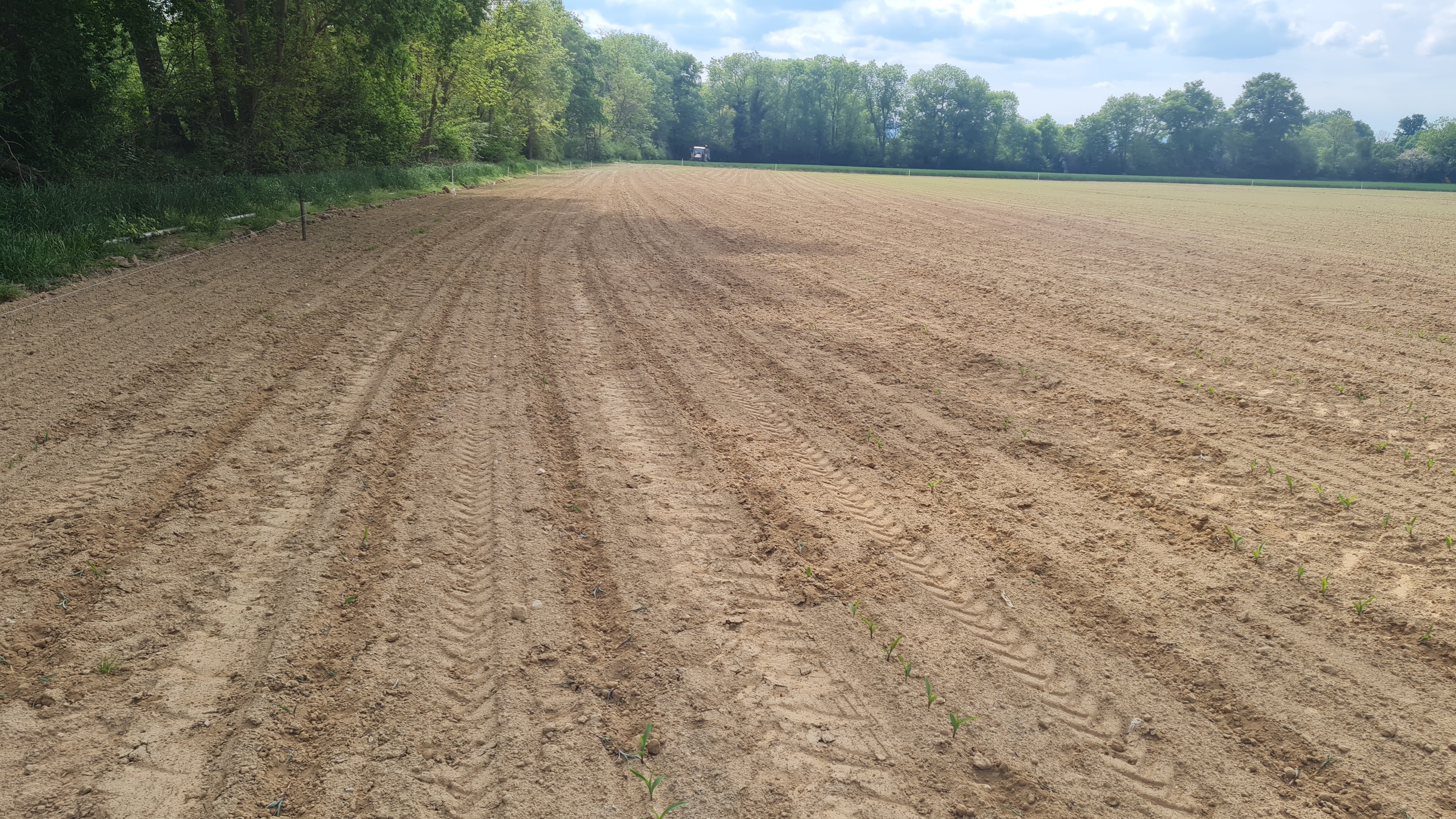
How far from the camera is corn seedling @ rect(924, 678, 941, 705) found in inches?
123

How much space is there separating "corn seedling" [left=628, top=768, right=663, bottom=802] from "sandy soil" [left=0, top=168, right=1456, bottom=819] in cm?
2

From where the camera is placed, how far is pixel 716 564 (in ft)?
13.5

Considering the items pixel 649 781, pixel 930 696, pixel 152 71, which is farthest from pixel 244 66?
pixel 930 696

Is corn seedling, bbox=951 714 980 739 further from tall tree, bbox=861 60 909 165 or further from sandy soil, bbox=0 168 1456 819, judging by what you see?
tall tree, bbox=861 60 909 165

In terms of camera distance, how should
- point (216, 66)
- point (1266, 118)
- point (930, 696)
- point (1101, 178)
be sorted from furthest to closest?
point (1266, 118) < point (1101, 178) < point (216, 66) < point (930, 696)

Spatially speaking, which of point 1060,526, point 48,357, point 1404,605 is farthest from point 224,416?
point 1404,605

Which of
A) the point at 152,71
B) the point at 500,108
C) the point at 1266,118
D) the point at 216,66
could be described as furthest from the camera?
the point at 1266,118

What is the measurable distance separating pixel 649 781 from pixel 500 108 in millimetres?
43205

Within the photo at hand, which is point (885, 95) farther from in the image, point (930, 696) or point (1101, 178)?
point (930, 696)

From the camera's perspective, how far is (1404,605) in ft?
12.2

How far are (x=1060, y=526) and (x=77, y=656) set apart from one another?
5.17 m

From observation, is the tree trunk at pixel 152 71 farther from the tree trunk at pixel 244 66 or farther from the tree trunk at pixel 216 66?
the tree trunk at pixel 244 66

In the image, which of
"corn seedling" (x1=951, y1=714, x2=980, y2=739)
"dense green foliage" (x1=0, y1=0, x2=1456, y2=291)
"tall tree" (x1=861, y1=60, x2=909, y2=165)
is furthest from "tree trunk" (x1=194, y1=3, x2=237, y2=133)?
"tall tree" (x1=861, y1=60, x2=909, y2=165)

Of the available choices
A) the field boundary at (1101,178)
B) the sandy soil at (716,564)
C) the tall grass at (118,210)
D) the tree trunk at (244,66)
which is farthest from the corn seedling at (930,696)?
the field boundary at (1101,178)
